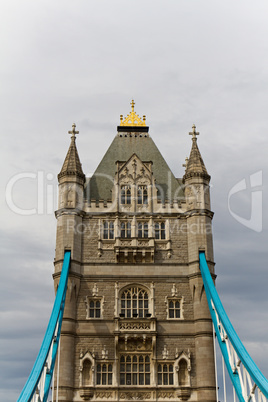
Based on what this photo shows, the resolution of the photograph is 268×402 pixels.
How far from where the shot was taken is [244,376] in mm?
26984

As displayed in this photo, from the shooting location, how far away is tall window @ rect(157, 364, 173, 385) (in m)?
34.2

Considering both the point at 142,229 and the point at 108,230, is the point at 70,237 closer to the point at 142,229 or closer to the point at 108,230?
the point at 108,230

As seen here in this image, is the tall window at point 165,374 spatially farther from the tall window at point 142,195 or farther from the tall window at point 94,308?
the tall window at point 142,195

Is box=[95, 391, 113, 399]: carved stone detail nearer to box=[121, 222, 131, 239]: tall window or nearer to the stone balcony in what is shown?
the stone balcony

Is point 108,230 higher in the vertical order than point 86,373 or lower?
higher

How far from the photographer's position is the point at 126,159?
42.0 metres

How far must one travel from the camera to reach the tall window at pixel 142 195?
3950 centimetres

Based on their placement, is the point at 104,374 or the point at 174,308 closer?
the point at 104,374

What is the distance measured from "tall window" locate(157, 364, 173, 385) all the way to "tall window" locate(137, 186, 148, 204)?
456 inches

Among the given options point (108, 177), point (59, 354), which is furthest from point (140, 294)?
point (108, 177)

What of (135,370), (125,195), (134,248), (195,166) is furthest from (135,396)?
(195,166)

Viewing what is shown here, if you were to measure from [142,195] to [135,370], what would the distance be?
40.2ft

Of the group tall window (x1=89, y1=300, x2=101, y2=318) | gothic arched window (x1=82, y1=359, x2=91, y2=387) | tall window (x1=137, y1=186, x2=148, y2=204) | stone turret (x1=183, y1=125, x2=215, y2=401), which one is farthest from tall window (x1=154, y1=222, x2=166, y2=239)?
gothic arched window (x1=82, y1=359, x2=91, y2=387)

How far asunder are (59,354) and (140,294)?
665cm
